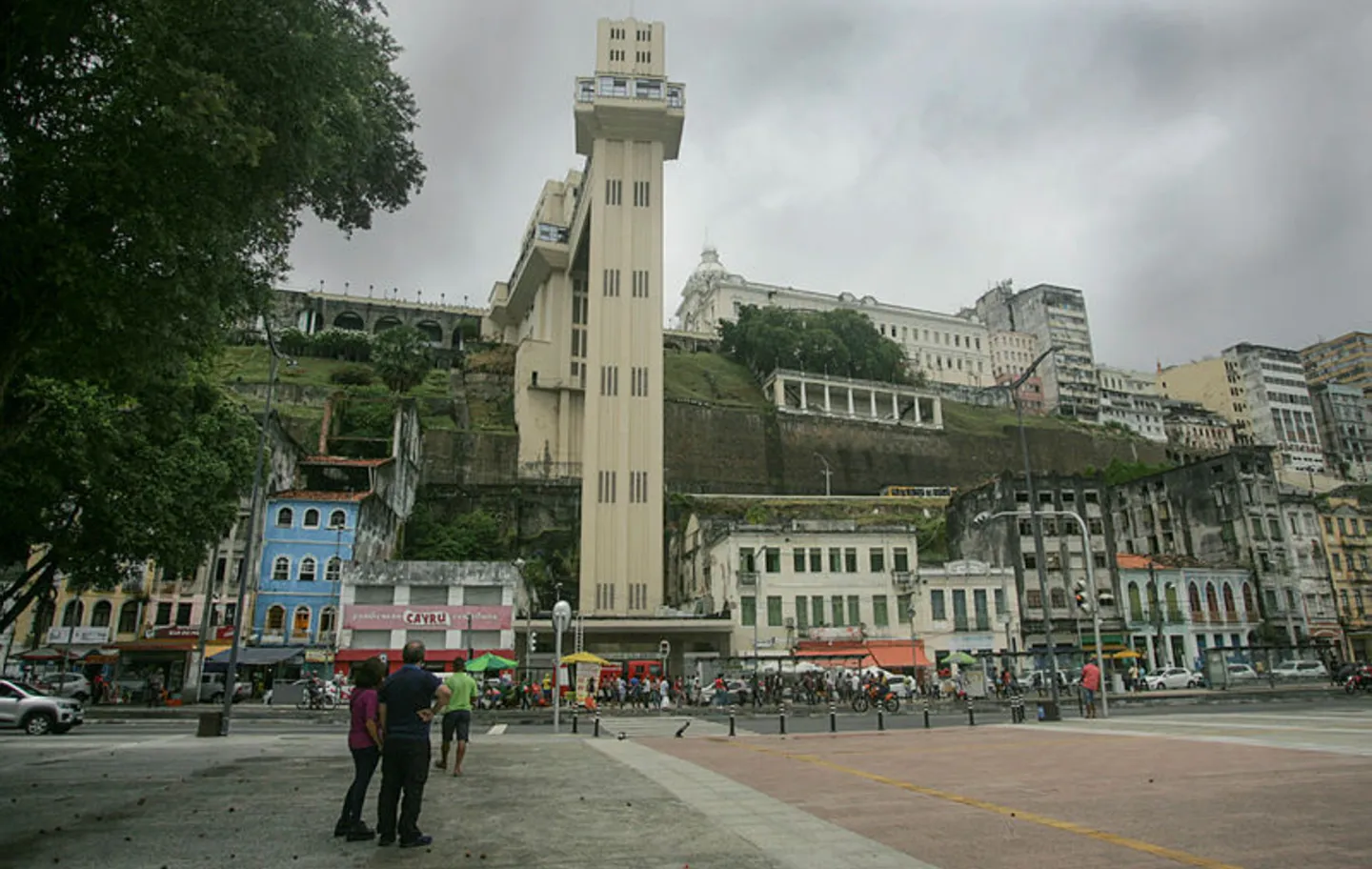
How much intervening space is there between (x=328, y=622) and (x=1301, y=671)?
4895cm

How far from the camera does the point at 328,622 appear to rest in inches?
1756

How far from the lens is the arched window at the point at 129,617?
45.8m

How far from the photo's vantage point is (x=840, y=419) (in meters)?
88.5

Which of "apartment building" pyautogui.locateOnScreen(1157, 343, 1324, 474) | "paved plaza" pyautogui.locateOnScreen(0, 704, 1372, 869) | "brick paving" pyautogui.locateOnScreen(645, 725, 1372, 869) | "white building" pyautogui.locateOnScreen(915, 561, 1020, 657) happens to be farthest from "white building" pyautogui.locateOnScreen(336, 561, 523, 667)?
"apartment building" pyautogui.locateOnScreen(1157, 343, 1324, 474)

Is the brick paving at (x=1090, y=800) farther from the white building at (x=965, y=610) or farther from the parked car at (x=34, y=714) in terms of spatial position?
the white building at (x=965, y=610)

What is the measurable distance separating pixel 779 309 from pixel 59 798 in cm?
10029

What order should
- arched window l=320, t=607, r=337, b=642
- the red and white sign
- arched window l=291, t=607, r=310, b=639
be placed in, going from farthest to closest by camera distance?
arched window l=320, t=607, r=337, b=642
arched window l=291, t=607, r=310, b=639
the red and white sign

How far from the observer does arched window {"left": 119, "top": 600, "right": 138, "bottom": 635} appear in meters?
45.8

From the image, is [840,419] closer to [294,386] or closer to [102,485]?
[294,386]

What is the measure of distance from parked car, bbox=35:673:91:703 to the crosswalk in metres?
38.2

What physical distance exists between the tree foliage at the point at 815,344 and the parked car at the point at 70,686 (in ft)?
231

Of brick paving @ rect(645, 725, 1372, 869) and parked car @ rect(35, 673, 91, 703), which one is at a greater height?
parked car @ rect(35, 673, 91, 703)

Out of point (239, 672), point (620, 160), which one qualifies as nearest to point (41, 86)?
point (239, 672)

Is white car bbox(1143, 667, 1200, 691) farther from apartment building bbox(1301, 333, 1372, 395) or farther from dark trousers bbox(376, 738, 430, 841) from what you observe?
apartment building bbox(1301, 333, 1372, 395)
